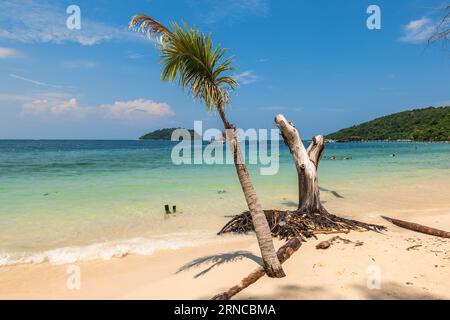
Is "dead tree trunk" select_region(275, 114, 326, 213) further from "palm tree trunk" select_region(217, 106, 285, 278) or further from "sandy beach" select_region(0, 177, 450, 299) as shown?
"palm tree trunk" select_region(217, 106, 285, 278)

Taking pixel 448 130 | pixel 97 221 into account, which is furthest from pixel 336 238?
pixel 448 130

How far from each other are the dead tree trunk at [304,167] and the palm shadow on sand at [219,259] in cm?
339

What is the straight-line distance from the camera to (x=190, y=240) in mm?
10117

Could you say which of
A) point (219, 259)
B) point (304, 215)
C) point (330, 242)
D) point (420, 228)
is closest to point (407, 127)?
point (420, 228)

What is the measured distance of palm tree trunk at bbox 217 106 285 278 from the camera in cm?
529

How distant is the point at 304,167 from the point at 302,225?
2.38 meters

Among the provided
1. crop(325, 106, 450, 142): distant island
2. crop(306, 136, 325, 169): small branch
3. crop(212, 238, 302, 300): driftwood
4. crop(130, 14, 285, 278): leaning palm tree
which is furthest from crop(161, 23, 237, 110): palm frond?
crop(325, 106, 450, 142): distant island

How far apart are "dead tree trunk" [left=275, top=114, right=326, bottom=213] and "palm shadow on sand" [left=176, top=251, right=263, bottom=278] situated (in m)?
3.39

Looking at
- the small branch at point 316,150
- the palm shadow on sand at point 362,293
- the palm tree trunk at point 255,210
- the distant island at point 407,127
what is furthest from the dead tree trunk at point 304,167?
the distant island at point 407,127

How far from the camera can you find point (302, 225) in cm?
920

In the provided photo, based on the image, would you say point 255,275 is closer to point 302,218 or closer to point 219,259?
point 219,259
